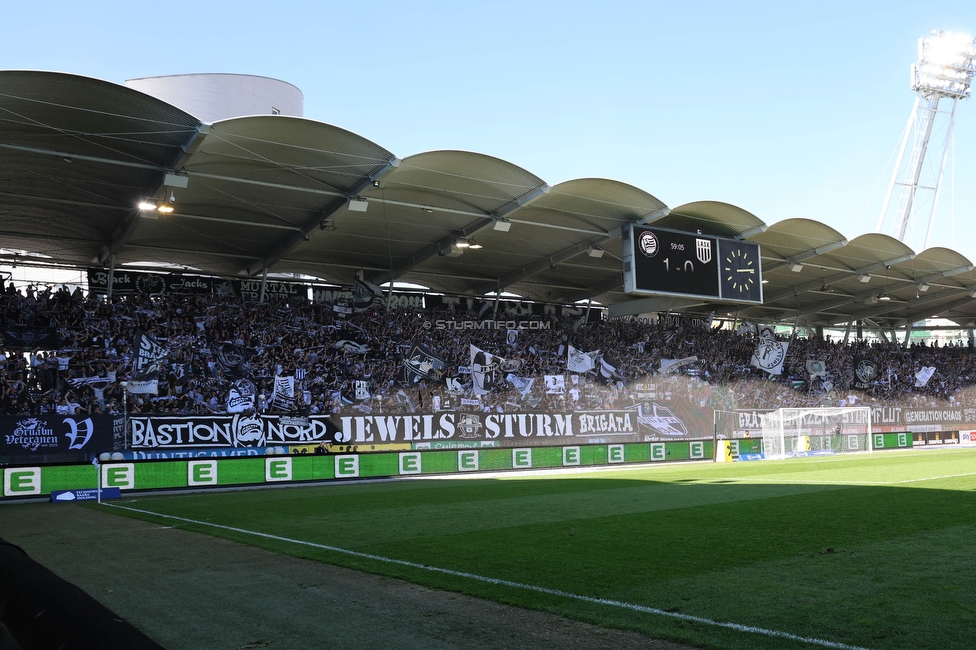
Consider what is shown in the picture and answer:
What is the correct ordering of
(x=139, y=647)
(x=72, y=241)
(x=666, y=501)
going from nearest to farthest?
(x=139, y=647), (x=666, y=501), (x=72, y=241)

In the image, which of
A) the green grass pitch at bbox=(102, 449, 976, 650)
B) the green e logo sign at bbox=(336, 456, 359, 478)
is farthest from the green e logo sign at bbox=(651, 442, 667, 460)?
the green e logo sign at bbox=(336, 456, 359, 478)

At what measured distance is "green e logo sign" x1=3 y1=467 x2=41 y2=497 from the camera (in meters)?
20.5

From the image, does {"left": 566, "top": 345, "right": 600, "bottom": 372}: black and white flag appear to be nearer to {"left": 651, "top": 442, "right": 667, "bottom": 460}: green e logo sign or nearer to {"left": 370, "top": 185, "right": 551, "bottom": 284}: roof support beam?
{"left": 651, "top": 442, "right": 667, "bottom": 460}: green e logo sign

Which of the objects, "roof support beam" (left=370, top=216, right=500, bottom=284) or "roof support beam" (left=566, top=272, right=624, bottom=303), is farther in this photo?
"roof support beam" (left=566, top=272, right=624, bottom=303)

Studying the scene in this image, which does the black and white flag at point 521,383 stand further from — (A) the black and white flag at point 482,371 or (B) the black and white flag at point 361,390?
(B) the black and white flag at point 361,390

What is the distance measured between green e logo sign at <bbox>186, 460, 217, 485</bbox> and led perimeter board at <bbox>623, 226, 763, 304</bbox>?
15.2 m

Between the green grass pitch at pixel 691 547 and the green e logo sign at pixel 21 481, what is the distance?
3.19 m

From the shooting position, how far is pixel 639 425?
111ft

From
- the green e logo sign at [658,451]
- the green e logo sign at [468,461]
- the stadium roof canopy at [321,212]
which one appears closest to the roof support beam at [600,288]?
the stadium roof canopy at [321,212]

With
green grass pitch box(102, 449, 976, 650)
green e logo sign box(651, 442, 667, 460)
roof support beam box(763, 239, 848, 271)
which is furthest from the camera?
roof support beam box(763, 239, 848, 271)

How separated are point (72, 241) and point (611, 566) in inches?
1075

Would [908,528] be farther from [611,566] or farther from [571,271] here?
[571,271]

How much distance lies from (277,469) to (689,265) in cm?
1680

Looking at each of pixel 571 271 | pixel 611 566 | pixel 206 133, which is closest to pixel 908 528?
pixel 611 566
